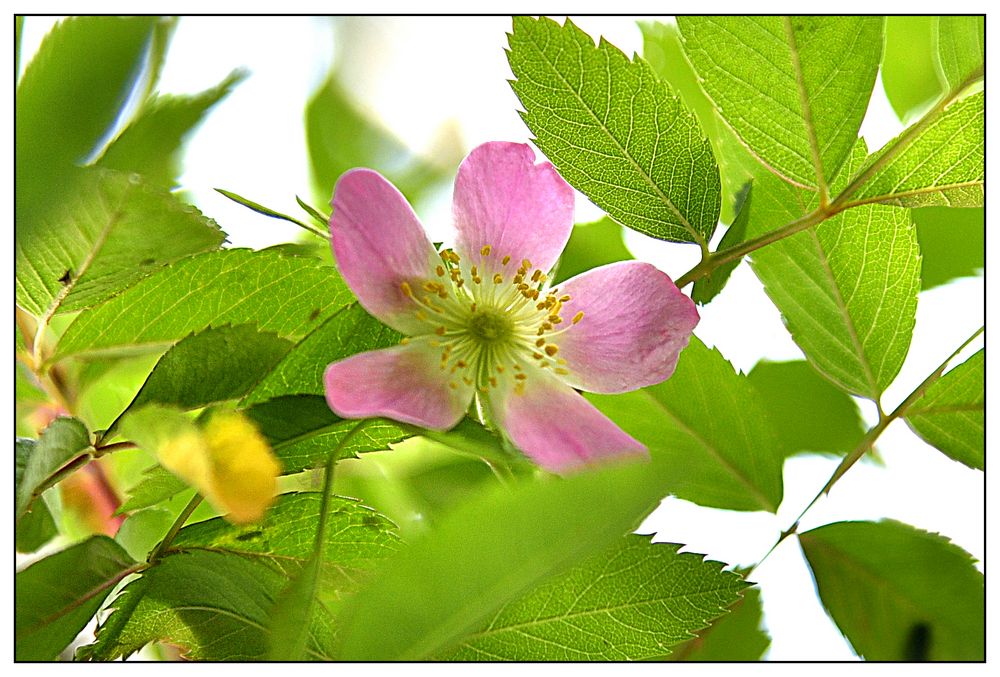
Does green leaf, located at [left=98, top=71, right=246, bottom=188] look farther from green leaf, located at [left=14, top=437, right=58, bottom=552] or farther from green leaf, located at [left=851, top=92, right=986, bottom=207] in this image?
green leaf, located at [left=851, top=92, right=986, bottom=207]

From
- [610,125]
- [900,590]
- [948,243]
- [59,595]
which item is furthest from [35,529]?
[948,243]

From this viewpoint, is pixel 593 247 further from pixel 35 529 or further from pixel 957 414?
pixel 35 529

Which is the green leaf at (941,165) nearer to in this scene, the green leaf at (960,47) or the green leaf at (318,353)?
the green leaf at (960,47)

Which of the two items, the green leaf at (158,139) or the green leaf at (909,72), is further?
the green leaf at (909,72)

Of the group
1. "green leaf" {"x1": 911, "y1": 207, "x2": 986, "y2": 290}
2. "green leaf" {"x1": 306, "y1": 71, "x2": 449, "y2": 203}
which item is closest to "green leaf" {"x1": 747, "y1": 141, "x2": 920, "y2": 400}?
"green leaf" {"x1": 911, "y1": 207, "x2": 986, "y2": 290}

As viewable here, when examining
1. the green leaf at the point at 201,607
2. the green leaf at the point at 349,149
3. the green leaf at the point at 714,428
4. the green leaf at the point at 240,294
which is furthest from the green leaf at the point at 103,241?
the green leaf at the point at 349,149

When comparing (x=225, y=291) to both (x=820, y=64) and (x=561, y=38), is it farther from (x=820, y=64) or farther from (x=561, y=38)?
(x=820, y=64)
